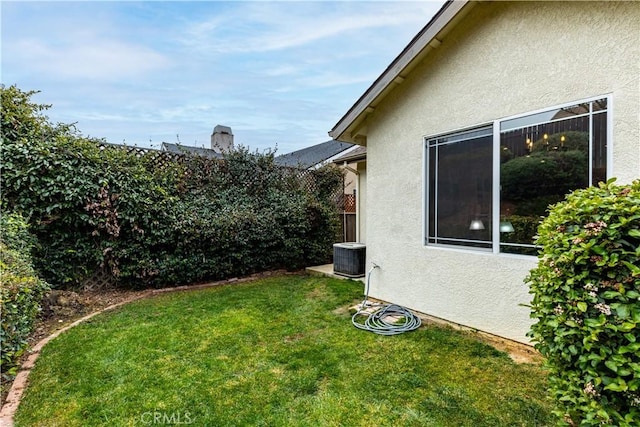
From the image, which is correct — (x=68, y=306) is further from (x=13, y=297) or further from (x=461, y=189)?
(x=461, y=189)

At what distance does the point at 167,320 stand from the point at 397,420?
4.15 m

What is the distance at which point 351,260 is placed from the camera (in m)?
8.05

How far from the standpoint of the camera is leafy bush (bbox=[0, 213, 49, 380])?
10.7ft

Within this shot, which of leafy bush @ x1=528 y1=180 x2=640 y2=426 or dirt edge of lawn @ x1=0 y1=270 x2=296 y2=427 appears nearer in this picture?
leafy bush @ x1=528 y1=180 x2=640 y2=426

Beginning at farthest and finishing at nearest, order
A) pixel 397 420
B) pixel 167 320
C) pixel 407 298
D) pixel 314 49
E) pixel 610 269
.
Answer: pixel 314 49
pixel 407 298
pixel 167 320
pixel 397 420
pixel 610 269

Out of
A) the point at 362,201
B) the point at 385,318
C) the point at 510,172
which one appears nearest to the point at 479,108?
the point at 510,172

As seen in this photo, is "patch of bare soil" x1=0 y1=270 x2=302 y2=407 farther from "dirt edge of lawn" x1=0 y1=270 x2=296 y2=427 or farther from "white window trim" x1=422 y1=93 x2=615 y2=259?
"white window trim" x1=422 y1=93 x2=615 y2=259

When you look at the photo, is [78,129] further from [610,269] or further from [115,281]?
[610,269]

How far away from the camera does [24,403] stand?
9.88ft

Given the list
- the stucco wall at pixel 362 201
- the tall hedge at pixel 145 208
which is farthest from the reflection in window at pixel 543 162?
the tall hedge at pixel 145 208

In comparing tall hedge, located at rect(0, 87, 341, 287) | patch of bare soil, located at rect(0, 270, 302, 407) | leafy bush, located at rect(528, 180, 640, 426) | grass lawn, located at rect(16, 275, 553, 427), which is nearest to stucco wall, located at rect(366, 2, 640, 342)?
grass lawn, located at rect(16, 275, 553, 427)

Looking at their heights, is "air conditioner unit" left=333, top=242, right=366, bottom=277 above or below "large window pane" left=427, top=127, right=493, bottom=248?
below

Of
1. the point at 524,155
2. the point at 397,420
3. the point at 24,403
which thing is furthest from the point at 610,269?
the point at 24,403
